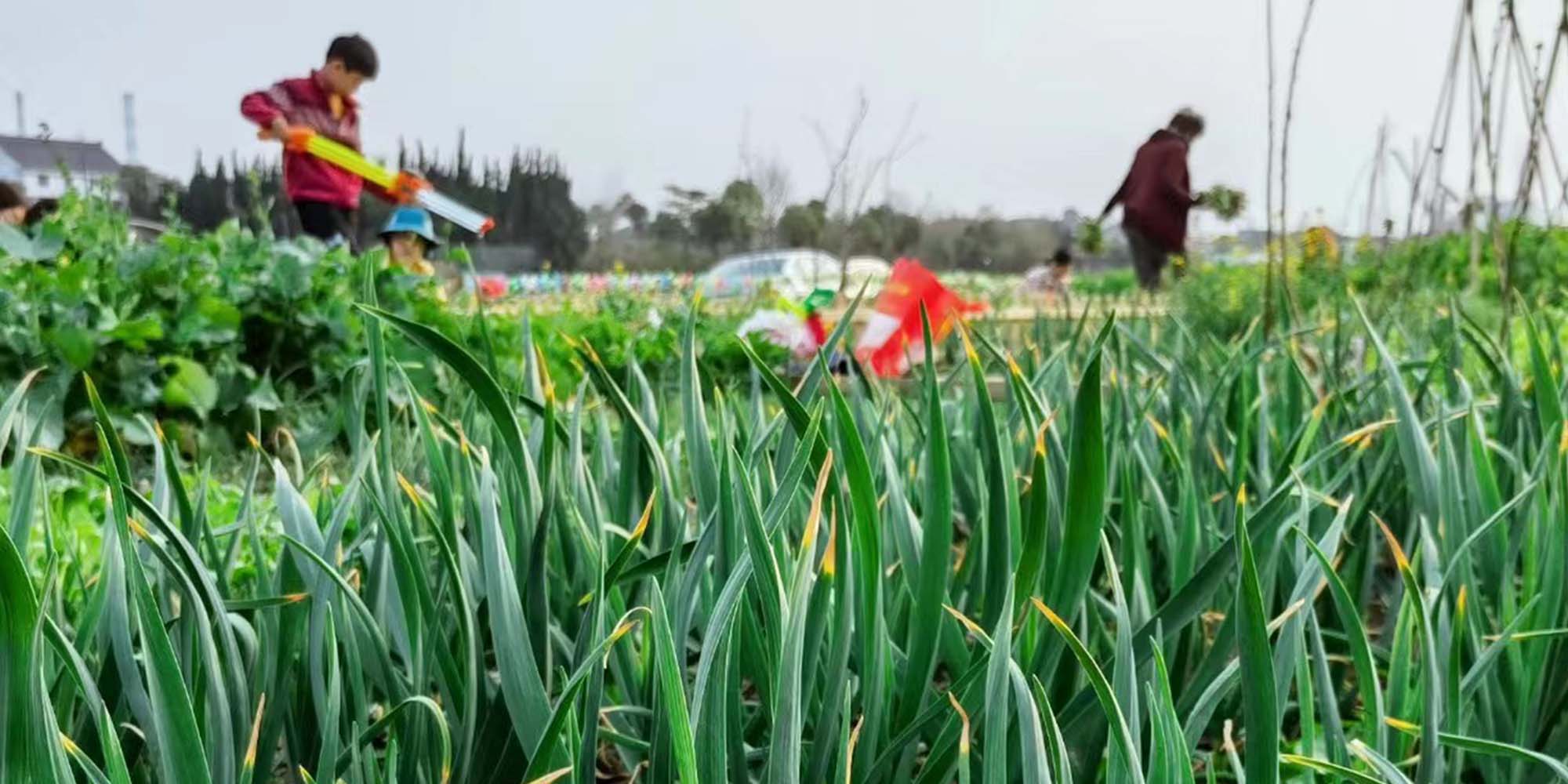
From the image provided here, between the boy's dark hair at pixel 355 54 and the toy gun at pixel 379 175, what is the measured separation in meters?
0.32

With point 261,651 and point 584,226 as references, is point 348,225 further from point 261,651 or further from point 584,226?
point 584,226

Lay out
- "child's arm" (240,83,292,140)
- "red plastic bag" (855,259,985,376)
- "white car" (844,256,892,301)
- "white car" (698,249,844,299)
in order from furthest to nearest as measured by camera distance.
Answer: "white car" (698,249,844,299) → "white car" (844,256,892,301) → "child's arm" (240,83,292,140) → "red plastic bag" (855,259,985,376)

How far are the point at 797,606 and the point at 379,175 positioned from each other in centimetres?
571

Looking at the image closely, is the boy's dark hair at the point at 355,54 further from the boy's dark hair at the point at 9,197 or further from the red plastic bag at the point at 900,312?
the red plastic bag at the point at 900,312

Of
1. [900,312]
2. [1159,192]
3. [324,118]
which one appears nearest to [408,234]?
[324,118]

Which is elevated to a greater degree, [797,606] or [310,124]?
[310,124]

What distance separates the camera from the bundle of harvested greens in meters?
10.9

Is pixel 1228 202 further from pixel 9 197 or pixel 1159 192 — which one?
pixel 9 197

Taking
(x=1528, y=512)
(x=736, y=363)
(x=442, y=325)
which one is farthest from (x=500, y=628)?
(x=736, y=363)

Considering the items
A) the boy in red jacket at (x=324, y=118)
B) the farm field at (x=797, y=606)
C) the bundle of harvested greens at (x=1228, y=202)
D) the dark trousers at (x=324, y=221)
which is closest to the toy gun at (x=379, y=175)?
the boy in red jacket at (x=324, y=118)

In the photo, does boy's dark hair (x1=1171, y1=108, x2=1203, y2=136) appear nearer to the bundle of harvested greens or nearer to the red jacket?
the bundle of harvested greens

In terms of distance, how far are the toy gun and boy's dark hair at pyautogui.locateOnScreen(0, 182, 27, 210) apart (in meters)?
1.36

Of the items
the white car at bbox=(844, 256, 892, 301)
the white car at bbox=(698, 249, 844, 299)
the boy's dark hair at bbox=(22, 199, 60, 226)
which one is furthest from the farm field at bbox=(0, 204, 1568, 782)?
the boy's dark hair at bbox=(22, 199, 60, 226)

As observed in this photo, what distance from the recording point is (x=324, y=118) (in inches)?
213
